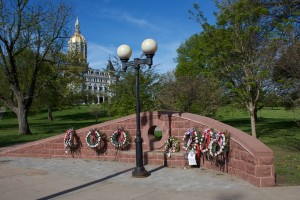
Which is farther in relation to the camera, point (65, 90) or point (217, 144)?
point (65, 90)

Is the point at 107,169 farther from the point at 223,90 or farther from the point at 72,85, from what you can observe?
the point at 72,85

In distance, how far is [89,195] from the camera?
255 inches

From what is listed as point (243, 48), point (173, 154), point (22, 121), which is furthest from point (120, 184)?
point (22, 121)

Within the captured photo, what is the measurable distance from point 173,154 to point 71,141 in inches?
145

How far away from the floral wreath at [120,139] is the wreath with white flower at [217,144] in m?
3.02

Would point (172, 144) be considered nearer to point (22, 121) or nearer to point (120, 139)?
point (120, 139)

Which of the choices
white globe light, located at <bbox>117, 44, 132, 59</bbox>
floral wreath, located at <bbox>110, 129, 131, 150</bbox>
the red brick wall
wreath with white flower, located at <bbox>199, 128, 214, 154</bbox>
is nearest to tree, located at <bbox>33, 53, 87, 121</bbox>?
the red brick wall

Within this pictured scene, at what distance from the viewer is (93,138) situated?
10.7 metres

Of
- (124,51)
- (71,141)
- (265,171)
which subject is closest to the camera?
(265,171)

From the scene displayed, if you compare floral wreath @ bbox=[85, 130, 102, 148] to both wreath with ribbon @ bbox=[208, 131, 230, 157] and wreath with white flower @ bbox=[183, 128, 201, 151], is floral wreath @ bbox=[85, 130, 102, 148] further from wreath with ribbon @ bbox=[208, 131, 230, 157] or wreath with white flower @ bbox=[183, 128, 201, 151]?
wreath with ribbon @ bbox=[208, 131, 230, 157]

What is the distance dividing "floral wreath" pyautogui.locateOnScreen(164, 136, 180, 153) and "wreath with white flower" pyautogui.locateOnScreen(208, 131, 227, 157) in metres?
1.57

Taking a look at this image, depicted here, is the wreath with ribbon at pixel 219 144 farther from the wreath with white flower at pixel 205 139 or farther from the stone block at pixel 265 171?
the stone block at pixel 265 171

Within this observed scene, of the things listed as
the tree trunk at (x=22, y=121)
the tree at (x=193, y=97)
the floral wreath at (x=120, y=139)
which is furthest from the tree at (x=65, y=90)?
the floral wreath at (x=120, y=139)

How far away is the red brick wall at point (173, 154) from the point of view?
6637mm
